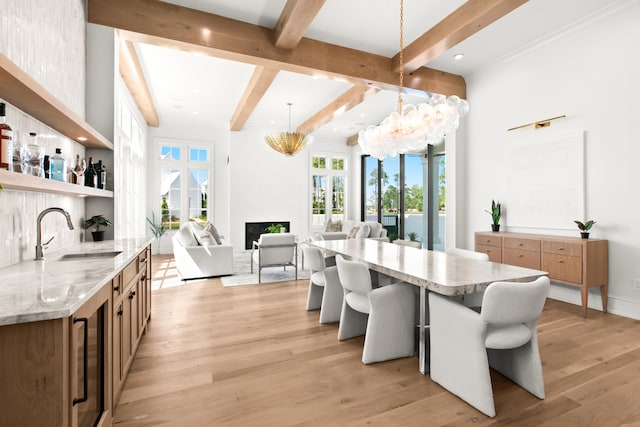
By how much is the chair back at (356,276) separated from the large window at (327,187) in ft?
22.1

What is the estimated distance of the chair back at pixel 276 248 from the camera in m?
5.05

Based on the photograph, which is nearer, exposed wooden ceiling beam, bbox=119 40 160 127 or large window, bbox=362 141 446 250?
exposed wooden ceiling beam, bbox=119 40 160 127

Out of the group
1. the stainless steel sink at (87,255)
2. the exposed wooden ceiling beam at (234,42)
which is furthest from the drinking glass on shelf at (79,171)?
the exposed wooden ceiling beam at (234,42)

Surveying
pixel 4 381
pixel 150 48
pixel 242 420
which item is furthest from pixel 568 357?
pixel 150 48

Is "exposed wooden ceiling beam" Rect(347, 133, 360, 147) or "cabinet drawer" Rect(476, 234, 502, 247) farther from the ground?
"exposed wooden ceiling beam" Rect(347, 133, 360, 147)

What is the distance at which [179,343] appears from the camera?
276 centimetres

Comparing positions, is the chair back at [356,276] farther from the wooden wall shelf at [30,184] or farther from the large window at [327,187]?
the large window at [327,187]

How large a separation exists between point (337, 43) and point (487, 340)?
12.9 ft

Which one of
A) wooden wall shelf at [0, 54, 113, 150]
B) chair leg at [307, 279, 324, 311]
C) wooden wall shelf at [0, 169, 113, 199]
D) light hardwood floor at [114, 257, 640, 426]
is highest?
wooden wall shelf at [0, 54, 113, 150]

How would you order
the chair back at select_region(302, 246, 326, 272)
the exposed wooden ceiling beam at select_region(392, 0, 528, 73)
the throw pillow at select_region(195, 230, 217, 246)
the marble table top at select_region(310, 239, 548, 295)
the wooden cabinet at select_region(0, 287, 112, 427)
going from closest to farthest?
the wooden cabinet at select_region(0, 287, 112, 427) < the marble table top at select_region(310, 239, 548, 295) < the exposed wooden ceiling beam at select_region(392, 0, 528, 73) < the chair back at select_region(302, 246, 326, 272) < the throw pillow at select_region(195, 230, 217, 246)

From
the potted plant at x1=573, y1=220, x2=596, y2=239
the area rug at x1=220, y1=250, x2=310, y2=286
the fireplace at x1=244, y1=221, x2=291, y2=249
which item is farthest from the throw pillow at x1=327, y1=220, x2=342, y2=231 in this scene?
the potted plant at x1=573, y1=220, x2=596, y2=239

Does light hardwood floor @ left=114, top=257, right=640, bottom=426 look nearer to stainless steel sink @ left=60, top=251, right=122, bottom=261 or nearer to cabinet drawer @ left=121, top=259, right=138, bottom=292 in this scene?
cabinet drawer @ left=121, top=259, right=138, bottom=292

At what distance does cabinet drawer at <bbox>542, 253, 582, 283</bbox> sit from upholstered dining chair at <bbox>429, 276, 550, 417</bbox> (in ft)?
6.64

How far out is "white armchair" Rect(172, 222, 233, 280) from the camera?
502 centimetres
